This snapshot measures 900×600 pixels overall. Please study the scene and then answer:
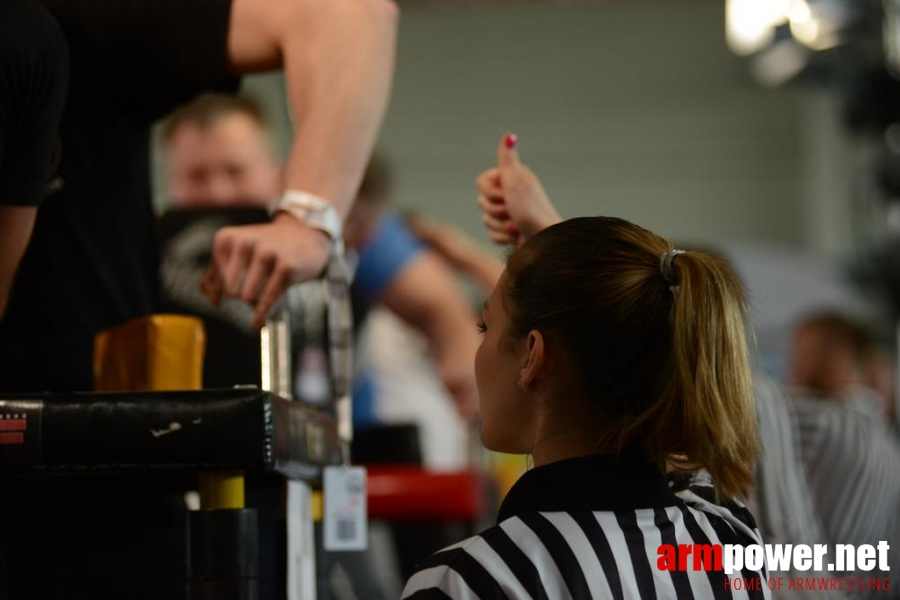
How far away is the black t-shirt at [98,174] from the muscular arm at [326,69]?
0.15ft

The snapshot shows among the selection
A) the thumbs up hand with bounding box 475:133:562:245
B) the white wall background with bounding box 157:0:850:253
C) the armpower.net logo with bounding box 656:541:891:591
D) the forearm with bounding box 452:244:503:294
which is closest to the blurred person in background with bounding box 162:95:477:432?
the forearm with bounding box 452:244:503:294

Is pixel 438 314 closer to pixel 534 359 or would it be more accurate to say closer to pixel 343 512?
pixel 343 512

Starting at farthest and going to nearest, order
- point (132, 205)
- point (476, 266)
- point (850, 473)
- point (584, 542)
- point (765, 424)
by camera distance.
Result: point (476, 266) → point (850, 473) → point (765, 424) → point (132, 205) → point (584, 542)

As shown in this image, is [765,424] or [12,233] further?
[765,424]

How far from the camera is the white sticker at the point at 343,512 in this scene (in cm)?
150

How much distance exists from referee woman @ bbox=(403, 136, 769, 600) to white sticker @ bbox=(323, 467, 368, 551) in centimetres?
30

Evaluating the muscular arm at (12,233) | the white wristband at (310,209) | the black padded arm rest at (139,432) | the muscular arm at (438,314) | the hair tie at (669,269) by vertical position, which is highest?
the muscular arm at (438,314)

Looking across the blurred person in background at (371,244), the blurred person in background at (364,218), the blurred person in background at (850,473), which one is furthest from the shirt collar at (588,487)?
the blurred person in background at (364,218)

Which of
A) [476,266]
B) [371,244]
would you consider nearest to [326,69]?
[476,266]

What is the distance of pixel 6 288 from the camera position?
1.33 meters

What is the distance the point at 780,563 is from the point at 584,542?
2.51ft

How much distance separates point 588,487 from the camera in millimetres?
1159

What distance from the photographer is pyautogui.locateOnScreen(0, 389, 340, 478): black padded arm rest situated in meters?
1.15

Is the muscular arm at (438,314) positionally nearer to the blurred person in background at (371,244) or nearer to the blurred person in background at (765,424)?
the blurred person in background at (371,244)
